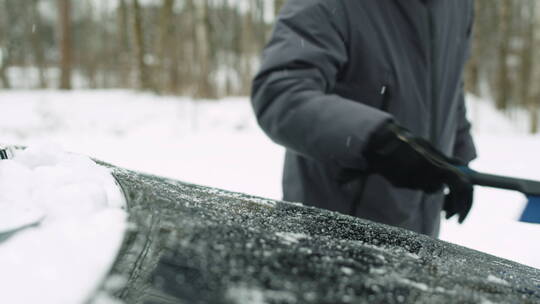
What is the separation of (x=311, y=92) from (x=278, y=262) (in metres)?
0.87

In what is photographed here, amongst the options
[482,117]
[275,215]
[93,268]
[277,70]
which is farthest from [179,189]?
[482,117]

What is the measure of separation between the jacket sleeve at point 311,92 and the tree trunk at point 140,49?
43.3ft

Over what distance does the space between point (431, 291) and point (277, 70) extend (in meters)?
1.02

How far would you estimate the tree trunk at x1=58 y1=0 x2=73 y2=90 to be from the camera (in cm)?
1431

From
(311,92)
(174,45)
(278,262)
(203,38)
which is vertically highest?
(311,92)

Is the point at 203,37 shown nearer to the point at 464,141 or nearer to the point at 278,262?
the point at 464,141

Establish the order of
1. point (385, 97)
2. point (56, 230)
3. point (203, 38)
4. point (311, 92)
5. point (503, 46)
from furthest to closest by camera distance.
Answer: point (503, 46)
point (203, 38)
point (385, 97)
point (311, 92)
point (56, 230)

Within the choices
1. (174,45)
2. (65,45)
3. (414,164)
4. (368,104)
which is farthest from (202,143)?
(174,45)

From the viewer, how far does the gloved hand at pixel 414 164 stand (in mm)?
1224

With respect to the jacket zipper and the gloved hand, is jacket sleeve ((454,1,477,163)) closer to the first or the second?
the jacket zipper

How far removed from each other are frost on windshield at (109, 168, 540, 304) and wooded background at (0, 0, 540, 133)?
5.80 metres

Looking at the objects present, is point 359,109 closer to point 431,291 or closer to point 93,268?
point 431,291

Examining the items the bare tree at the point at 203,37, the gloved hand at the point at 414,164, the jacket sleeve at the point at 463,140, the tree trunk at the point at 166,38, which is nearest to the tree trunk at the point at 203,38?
the bare tree at the point at 203,37

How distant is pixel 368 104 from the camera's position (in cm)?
162
